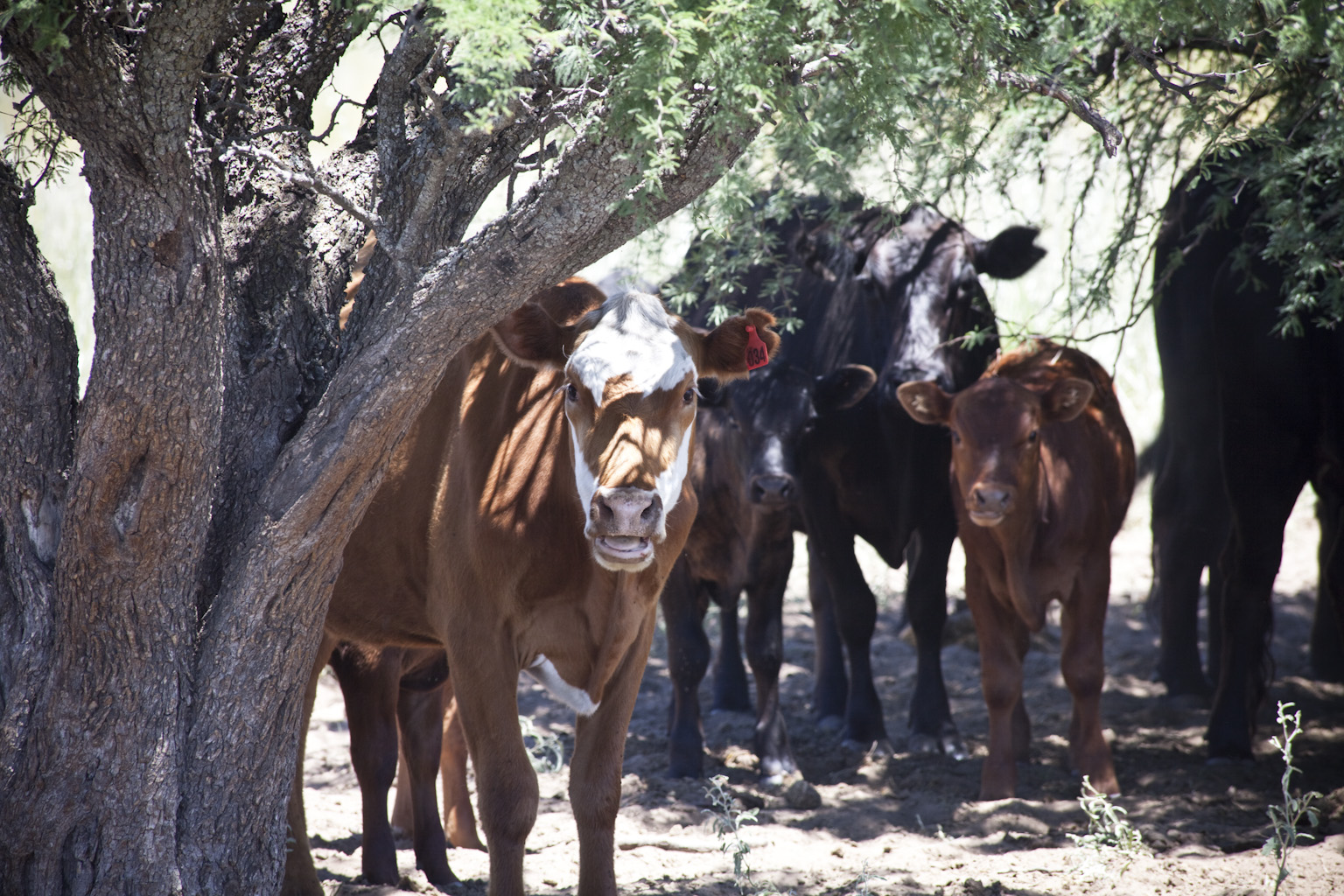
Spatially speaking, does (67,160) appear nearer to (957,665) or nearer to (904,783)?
(904,783)

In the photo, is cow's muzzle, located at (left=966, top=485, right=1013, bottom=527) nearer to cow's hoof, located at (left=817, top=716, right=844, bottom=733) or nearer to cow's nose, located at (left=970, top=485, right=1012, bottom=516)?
cow's nose, located at (left=970, top=485, right=1012, bottom=516)

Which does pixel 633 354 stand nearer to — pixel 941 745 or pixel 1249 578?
pixel 941 745

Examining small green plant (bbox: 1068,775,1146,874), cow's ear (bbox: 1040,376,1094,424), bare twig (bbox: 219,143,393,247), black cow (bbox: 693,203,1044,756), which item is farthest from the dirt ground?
bare twig (bbox: 219,143,393,247)

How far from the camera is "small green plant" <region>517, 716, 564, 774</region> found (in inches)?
239

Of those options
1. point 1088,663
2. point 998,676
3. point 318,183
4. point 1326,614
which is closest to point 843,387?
point 998,676

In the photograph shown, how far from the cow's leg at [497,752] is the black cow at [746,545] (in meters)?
2.36

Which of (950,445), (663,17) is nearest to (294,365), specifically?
(663,17)

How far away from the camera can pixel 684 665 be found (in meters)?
6.36

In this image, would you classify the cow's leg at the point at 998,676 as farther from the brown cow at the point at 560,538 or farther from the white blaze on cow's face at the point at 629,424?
the white blaze on cow's face at the point at 629,424

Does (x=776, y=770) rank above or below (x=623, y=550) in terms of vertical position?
below

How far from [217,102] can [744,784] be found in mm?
4042

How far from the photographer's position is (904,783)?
598 cm

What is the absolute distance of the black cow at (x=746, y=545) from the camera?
6.16 m

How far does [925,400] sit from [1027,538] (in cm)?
81
